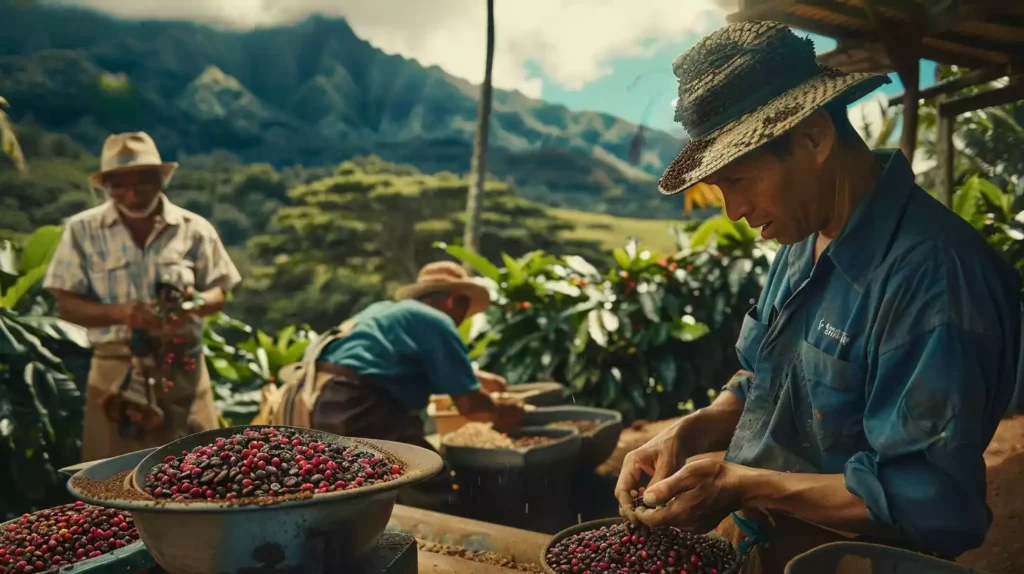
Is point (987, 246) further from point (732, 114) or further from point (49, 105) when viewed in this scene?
point (49, 105)

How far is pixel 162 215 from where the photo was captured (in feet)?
12.1

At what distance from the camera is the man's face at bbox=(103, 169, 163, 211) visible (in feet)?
11.7

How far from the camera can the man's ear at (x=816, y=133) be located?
1427mm

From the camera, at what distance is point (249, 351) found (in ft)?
19.0

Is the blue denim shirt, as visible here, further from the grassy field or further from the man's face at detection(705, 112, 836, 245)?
the grassy field

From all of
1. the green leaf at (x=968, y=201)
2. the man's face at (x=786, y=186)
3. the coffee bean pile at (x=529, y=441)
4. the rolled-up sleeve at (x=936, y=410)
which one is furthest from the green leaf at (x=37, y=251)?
the green leaf at (x=968, y=201)

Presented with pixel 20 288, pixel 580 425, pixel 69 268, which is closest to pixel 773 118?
pixel 580 425

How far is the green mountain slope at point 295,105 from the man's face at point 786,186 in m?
18.6

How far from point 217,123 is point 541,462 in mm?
20582

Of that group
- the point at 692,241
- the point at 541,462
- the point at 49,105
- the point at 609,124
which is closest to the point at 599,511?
the point at 541,462

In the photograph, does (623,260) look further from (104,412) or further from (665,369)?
(104,412)

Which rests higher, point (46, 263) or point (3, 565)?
point (46, 263)

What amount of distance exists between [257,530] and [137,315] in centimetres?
247

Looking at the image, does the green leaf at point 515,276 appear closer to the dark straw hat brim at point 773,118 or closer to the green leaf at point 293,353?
the green leaf at point 293,353
